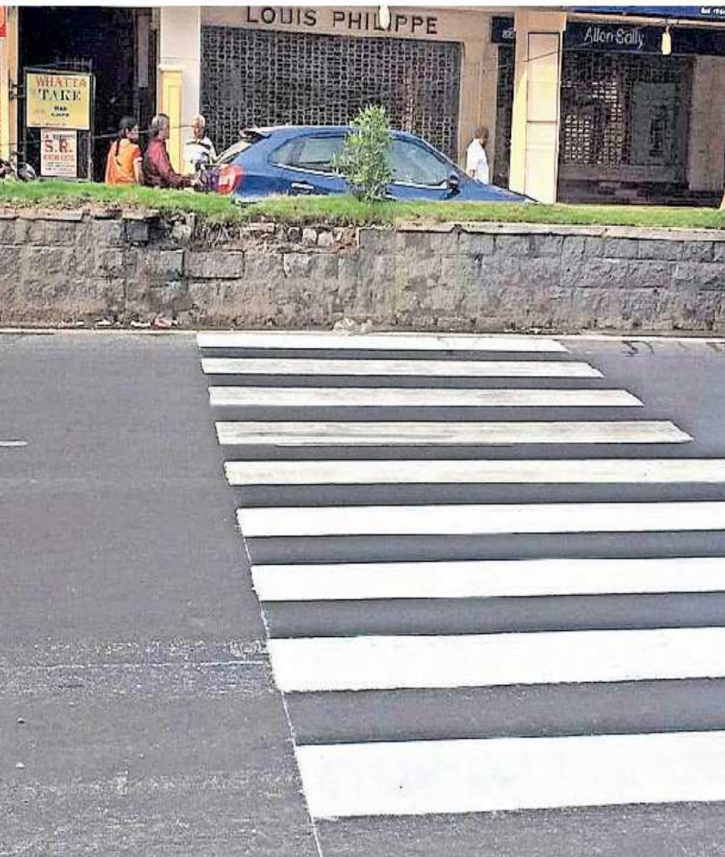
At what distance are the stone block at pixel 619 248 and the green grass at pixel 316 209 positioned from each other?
0.22 metres

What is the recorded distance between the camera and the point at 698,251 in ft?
43.2

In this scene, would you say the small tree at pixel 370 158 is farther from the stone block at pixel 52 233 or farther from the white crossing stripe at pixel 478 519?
the white crossing stripe at pixel 478 519

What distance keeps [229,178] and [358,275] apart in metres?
3.32

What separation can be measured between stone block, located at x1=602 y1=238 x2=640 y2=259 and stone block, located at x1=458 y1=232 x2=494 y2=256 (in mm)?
1027

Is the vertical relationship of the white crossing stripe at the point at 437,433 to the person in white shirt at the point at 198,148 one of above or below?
below

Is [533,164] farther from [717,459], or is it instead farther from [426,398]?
[717,459]

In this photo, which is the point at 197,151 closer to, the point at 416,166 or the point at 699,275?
the point at 416,166

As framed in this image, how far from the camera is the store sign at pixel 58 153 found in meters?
20.8

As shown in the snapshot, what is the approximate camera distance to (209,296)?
12.8 meters

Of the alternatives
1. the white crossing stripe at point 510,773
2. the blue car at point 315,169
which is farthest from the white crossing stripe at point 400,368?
the white crossing stripe at point 510,773

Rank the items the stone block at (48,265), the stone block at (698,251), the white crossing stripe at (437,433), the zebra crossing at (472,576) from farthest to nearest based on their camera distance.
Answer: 1. the stone block at (698,251)
2. the stone block at (48,265)
3. the white crossing stripe at (437,433)
4. the zebra crossing at (472,576)

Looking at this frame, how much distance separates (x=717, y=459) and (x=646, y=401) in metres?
1.69

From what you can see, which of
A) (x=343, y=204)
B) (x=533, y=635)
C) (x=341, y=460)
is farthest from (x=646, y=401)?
(x=533, y=635)

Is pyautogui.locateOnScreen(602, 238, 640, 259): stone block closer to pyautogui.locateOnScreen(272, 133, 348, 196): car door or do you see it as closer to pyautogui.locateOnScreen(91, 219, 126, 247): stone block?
pyautogui.locateOnScreen(272, 133, 348, 196): car door
